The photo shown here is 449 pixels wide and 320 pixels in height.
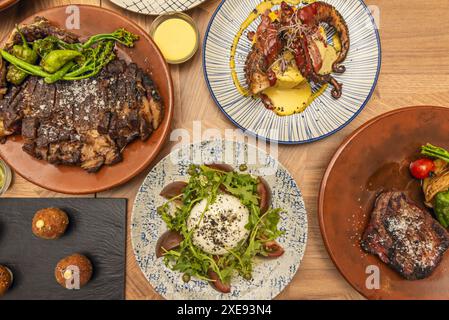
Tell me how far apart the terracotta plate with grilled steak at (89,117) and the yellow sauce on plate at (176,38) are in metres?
0.16

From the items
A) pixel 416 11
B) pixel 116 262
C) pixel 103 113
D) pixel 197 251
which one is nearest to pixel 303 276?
pixel 197 251

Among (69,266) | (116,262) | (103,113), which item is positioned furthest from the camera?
(116,262)

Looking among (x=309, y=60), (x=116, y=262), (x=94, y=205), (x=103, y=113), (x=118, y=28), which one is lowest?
(x=116, y=262)

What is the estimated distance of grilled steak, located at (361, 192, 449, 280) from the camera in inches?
Result: 82.0

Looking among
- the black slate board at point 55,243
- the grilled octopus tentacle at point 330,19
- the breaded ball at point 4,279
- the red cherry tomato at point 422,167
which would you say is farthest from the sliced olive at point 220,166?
the breaded ball at point 4,279

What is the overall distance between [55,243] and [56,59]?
103 cm

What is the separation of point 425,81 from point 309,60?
2.44ft

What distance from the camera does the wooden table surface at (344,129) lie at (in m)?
2.28

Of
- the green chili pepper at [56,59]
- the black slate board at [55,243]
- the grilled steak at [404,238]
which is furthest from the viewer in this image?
the black slate board at [55,243]

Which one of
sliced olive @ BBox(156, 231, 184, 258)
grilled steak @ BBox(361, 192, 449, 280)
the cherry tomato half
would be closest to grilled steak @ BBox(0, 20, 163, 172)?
sliced olive @ BBox(156, 231, 184, 258)

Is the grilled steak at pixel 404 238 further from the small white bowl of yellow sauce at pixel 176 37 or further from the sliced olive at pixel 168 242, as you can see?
the small white bowl of yellow sauce at pixel 176 37

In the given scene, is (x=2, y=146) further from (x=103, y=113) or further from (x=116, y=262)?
(x=116, y=262)

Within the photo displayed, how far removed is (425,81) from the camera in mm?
2336

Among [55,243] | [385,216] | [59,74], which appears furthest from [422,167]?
[55,243]
